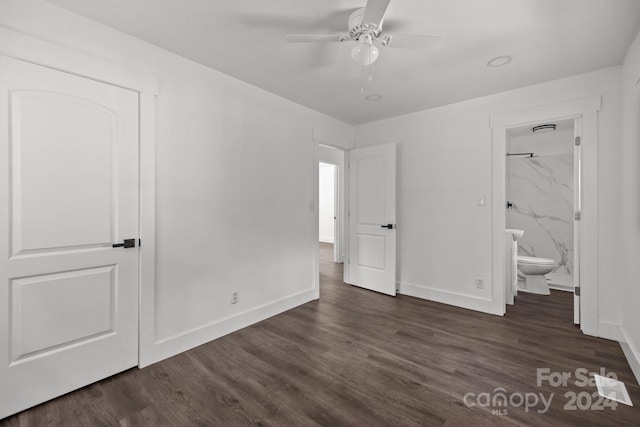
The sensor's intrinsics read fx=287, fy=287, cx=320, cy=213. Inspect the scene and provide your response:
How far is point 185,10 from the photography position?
6.21ft

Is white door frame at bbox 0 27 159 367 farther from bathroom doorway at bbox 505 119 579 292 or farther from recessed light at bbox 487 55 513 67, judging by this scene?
bathroom doorway at bbox 505 119 579 292

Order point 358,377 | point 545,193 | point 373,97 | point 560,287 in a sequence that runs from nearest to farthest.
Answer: point 358,377 → point 373,97 → point 560,287 → point 545,193

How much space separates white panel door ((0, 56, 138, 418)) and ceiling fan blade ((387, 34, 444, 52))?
6.29 ft

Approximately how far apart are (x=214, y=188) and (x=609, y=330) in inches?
153

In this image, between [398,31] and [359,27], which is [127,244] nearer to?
[359,27]

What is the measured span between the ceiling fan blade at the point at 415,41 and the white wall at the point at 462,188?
1.90 meters

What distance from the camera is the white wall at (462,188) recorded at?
2.68 metres

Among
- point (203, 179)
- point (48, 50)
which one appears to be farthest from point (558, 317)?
point (48, 50)

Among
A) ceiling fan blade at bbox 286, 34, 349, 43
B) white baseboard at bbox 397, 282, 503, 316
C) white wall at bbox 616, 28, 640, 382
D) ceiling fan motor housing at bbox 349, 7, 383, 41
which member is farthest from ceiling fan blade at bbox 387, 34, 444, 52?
white baseboard at bbox 397, 282, 503, 316

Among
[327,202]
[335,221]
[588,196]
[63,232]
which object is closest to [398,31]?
[588,196]

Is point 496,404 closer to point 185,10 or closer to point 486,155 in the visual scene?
point 486,155

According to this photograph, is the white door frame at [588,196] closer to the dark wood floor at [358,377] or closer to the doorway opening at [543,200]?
the dark wood floor at [358,377]

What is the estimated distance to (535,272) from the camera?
4.02 m

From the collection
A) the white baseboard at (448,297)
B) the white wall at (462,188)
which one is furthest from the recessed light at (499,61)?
the white baseboard at (448,297)
